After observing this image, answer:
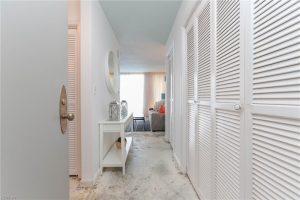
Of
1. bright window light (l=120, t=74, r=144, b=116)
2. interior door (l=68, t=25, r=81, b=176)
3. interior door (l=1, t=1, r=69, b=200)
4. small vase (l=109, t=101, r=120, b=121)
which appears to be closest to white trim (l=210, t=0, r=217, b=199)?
interior door (l=1, t=1, r=69, b=200)

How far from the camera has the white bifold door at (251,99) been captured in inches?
29.4

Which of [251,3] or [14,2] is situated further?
[251,3]

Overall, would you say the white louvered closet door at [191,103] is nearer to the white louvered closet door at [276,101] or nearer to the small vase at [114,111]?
the small vase at [114,111]

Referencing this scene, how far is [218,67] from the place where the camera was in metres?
1.49

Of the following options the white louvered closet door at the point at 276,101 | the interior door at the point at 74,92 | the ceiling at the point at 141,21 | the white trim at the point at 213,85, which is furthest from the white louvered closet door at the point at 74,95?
the white louvered closet door at the point at 276,101

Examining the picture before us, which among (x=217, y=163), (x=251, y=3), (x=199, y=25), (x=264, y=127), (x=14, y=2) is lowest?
(x=217, y=163)

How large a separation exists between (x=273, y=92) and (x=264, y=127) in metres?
0.16

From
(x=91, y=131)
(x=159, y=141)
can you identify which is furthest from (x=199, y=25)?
(x=159, y=141)

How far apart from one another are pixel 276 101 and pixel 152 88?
358 inches

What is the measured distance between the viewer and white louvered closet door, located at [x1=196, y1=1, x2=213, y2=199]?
5.63ft

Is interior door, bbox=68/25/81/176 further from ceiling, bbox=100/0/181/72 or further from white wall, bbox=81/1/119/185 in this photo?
ceiling, bbox=100/0/181/72

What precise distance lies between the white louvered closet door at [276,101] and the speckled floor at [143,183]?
1.37m

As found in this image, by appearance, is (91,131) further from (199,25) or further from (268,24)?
(268,24)

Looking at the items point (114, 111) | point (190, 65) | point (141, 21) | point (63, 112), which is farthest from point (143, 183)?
point (141, 21)
